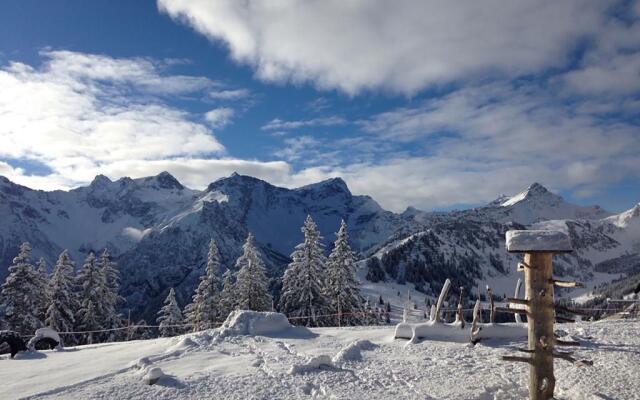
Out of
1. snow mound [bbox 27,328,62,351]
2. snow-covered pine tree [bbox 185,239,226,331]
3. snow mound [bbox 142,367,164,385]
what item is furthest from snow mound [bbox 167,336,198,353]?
snow-covered pine tree [bbox 185,239,226,331]

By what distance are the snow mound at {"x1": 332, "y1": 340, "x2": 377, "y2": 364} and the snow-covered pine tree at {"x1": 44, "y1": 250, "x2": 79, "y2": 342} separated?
32192 millimetres

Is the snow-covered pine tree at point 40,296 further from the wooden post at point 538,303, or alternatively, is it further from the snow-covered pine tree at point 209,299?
the wooden post at point 538,303

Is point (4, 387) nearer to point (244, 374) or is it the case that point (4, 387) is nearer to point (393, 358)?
point (244, 374)

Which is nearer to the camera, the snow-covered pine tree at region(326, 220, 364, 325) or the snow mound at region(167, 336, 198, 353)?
the snow mound at region(167, 336, 198, 353)

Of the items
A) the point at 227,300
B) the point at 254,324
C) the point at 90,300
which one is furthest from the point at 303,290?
the point at 254,324

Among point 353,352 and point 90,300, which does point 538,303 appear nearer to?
point 353,352

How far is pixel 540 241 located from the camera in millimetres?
8930

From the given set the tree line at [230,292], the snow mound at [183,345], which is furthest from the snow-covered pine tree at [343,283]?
the snow mound at [183,345]

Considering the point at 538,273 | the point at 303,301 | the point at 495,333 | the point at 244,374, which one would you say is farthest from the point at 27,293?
the point at 538,273

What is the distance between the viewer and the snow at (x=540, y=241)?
8.80m

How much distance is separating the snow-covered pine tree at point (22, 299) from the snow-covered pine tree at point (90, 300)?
388 cm

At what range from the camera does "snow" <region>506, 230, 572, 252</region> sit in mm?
8805

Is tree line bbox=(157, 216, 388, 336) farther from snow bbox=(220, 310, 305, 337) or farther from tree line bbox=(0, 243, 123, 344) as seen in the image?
snow bbox=(220, 310, 305, 337)

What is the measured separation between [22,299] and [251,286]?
17.8 m
